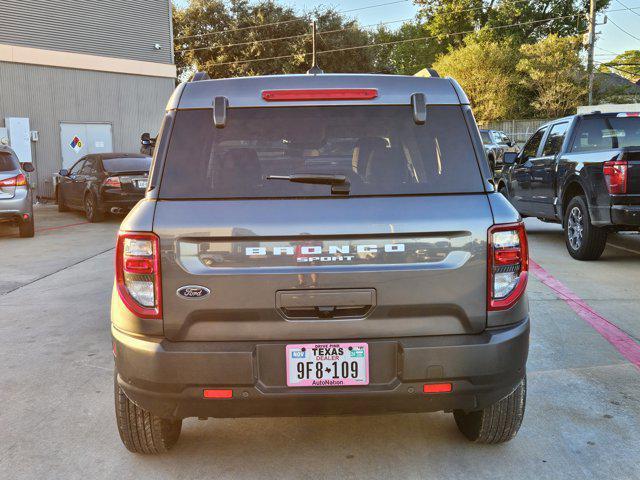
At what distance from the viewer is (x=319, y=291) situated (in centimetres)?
279

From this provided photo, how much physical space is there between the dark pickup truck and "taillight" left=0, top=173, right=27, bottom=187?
8.08m

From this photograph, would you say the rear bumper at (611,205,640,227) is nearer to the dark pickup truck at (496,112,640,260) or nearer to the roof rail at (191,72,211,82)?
the dark pickup truck at (496,112,640,260)

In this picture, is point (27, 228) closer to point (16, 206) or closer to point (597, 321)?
point (16, 206)

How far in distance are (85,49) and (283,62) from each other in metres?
24.5

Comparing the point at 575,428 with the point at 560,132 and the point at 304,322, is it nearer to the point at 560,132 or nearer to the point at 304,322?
the point at 304,322

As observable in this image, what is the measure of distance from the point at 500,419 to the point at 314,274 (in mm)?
1253

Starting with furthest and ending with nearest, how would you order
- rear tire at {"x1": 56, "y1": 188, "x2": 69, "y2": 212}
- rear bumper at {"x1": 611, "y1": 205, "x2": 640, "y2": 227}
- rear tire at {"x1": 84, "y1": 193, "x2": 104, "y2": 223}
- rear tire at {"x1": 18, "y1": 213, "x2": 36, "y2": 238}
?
rear tire at {"x1": 56, "y1": 188, "x2": 69, "y2": 212} → rear tire at {"x1": 84, "y1": 193, "x2": 104, "y2": 223} → rear tire at {"x1": 18, "y1": 213, "x2": 36, "y2": 238} → rear bumper at {"x1": 611, "y1": 205, "x2": 640, "y2": 227}

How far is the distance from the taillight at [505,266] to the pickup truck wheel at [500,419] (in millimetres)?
514

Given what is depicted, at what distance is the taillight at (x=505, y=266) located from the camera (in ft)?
9.43

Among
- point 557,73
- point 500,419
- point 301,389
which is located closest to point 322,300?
point 301,389

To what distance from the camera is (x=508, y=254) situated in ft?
9.55

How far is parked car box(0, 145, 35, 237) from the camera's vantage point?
38.4ft

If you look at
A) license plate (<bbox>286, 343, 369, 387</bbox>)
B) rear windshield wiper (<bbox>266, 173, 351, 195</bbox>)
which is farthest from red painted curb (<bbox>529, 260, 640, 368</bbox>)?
rear windshield wiper (<bbox>266, 173, 351, 195</bbox>)

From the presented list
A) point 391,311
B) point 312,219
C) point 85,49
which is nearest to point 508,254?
point 391,311
